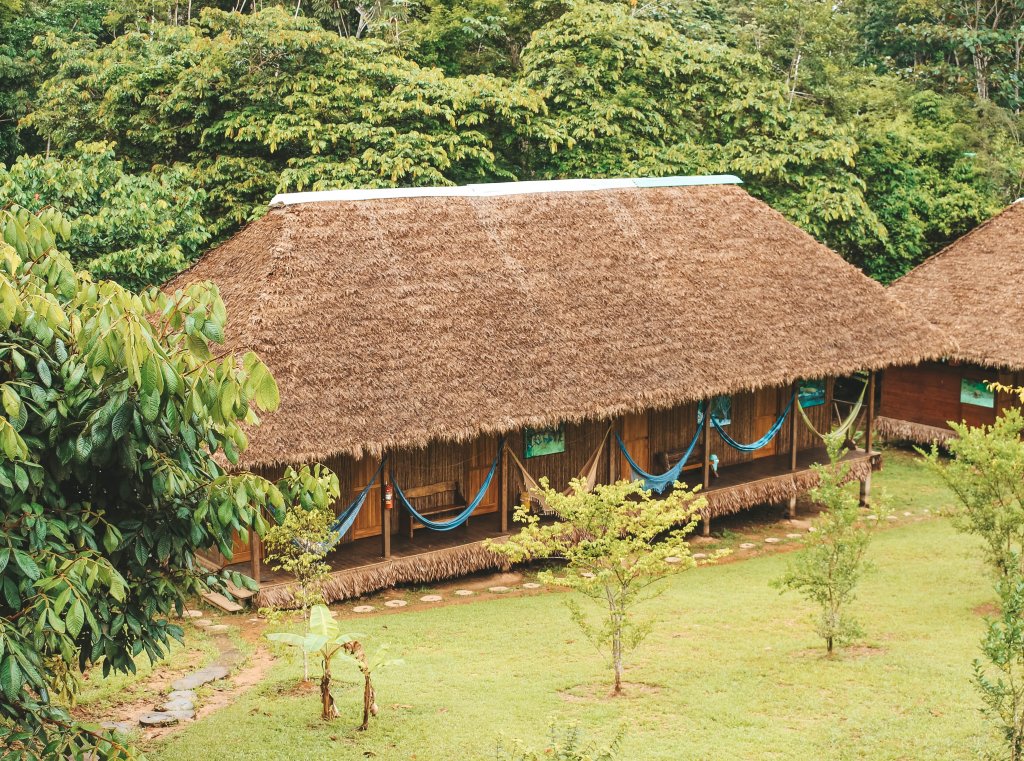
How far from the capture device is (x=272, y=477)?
12.0 metres

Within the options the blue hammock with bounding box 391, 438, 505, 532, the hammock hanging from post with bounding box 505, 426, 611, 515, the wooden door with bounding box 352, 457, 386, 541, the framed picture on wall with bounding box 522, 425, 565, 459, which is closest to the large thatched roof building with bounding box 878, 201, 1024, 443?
the hammock hanging from post with bounding box 505, 426, 611, 515

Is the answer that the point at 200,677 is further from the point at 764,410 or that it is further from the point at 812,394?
the point at 812,394

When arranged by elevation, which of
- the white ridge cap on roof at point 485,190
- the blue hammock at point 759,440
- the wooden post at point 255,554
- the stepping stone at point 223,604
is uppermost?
the white ridge cap on roof at point 485,190

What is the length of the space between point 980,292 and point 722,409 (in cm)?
630

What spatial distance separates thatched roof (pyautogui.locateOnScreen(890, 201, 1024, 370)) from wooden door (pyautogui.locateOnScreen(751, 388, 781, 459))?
119 inches

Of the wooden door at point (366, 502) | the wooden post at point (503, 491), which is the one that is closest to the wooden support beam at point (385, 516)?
the wooden door at point (366, 502)

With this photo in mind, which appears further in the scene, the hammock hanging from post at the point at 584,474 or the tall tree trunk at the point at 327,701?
the hammock hanging from post at the point at 584,474

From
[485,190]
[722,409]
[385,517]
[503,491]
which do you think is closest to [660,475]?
[722,409]

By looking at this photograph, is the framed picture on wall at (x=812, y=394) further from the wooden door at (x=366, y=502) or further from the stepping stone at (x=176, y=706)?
the stepping stone at (x=176, y=706)

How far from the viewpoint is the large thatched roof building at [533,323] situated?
38.4 feet

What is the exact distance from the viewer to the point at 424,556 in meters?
12.3

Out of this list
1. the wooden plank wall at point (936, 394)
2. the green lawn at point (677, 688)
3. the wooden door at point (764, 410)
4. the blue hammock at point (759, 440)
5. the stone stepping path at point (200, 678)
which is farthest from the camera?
the wooden plank wall at point (936, 394)

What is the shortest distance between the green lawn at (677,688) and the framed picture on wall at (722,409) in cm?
307

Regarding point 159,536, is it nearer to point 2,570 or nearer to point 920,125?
point 2,570
